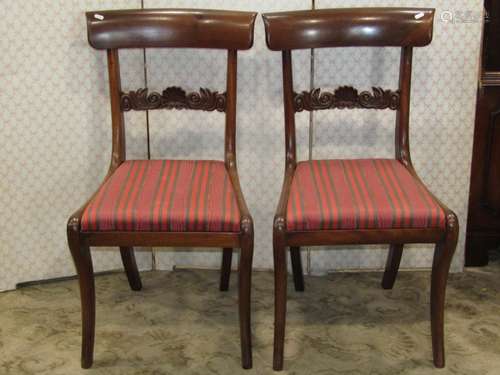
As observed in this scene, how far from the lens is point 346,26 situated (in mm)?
2189

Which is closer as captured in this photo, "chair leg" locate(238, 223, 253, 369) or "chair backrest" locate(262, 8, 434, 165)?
"chair leg" locate(238, 223, 253, 369)

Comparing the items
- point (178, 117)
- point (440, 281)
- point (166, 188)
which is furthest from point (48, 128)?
point (440, 281)

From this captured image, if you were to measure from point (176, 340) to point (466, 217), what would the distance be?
51.4 inches

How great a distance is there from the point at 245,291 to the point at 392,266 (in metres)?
0.79

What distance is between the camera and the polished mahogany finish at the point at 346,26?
2178 mm

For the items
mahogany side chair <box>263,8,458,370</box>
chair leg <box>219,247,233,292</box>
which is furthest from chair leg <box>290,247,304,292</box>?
chair leg <box>219,247,233,292</box>

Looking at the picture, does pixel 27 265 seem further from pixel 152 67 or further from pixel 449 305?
pixel 449 305

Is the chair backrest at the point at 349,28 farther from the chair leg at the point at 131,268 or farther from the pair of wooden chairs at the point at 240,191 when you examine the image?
the chair leg at the point at 131,268

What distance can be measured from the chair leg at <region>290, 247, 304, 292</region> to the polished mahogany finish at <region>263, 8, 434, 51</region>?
2.48ft

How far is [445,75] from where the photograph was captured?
255 centimetres

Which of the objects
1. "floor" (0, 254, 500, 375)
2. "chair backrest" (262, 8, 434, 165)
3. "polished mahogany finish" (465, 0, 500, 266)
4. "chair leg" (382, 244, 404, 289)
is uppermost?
"chair backrest" (262, 8, 434, 165)

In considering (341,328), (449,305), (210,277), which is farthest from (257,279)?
(449,305)

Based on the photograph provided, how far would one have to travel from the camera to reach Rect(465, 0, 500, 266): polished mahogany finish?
259 cm

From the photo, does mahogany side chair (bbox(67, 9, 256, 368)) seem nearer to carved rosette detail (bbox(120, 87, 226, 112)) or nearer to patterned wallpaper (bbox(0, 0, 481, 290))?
carved rosette detail (bbox(120, 87, 226, 112))
